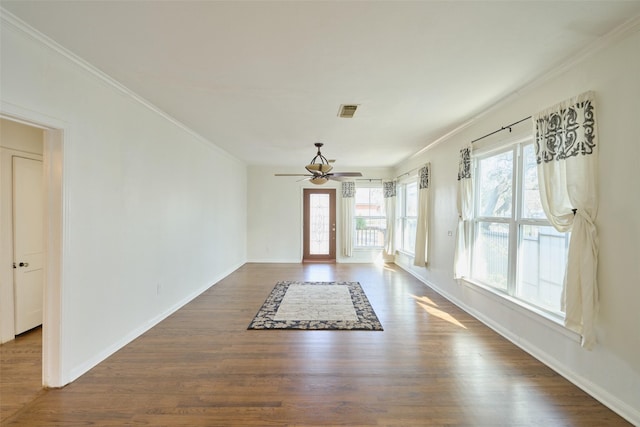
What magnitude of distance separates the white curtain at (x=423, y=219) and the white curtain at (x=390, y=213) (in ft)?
5.89

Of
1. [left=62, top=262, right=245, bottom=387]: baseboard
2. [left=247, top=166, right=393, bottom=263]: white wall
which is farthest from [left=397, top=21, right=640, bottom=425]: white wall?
[left=247, top=166, right=393, bottom=263]: white wall

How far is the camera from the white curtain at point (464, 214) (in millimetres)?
3786

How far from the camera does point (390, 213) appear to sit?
729cm

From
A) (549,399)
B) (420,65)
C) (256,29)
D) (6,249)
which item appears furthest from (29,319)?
(549,399)

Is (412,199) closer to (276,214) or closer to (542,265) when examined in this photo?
(276,214)

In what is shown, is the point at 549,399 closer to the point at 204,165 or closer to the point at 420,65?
the point at 420,65

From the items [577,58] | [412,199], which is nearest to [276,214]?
[412,199]

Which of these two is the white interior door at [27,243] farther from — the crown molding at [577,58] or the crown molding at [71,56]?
the crown molding at [577,58]

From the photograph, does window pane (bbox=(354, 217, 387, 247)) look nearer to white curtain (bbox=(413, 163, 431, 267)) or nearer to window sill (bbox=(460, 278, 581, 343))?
white curtain (bbox=(413, 163, 431, 267))

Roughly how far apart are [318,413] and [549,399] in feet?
5.78

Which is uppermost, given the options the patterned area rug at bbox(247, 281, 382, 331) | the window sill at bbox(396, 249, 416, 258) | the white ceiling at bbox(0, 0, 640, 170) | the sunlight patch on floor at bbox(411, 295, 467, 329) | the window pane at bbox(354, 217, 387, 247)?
the white ceiling at bbox(0, 0, 640, 170)

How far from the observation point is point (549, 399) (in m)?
2.08

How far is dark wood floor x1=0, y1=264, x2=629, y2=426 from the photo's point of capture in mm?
1894

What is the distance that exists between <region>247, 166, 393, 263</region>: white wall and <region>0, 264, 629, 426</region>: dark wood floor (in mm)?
4089
